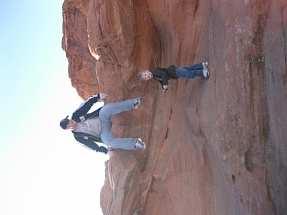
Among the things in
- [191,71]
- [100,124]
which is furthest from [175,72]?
[100,124]

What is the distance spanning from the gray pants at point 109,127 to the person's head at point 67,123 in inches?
36.4

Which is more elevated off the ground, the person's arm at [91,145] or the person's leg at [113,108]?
the person's leg at [113,108]

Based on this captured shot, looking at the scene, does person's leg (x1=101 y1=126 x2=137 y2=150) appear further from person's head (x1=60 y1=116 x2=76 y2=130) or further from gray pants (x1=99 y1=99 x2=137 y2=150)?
person's head (x1=60 y1=116 x2=76 y2=130)

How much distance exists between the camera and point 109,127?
34.1ft

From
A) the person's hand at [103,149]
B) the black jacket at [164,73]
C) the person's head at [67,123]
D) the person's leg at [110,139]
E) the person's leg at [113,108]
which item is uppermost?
the black jacket at [164,73]

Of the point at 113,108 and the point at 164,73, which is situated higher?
the point at 164,73

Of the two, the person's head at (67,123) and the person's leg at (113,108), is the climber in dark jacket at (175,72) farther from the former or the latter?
the person's head at (67,123)

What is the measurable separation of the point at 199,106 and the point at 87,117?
3518mm

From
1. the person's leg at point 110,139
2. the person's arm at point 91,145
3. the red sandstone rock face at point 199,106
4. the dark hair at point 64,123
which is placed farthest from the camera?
the person's arm at point 91,145

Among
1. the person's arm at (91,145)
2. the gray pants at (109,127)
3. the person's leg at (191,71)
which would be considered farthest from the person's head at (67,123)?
the person's leg at (191,71)

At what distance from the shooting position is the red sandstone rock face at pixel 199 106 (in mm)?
8344

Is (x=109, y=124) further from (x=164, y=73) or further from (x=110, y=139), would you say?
(x=164, y=73)

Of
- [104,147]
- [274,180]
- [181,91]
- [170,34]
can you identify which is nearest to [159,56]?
[170,34]

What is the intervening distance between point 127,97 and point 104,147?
1981 mm
